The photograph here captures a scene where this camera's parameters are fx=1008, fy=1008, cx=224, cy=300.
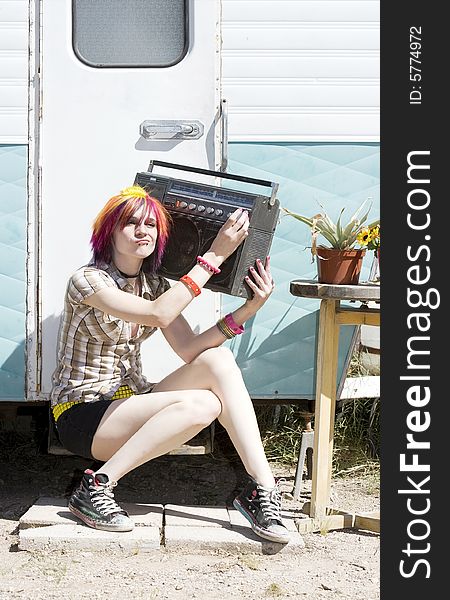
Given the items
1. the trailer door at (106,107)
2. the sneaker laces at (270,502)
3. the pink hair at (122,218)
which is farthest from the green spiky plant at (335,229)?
the sneaker laces at (270,502)

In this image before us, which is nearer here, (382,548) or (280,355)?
(382,548)

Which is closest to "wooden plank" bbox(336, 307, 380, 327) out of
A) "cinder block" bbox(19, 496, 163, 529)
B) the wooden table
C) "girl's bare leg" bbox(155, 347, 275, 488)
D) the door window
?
the wooden table

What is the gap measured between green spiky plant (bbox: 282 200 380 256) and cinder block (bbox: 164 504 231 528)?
3.41 feet

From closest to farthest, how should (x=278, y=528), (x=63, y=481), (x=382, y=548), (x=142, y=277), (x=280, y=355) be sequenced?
(x=382, y=548) < (x=278, y=528) < (x=142, y=277) < (x=280, y=355) < (x=63, y=481)

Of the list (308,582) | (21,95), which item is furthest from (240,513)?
(21,95)

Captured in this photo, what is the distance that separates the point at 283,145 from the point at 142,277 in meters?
0.77

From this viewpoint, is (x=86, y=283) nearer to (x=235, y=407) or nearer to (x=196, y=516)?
(x=235, y=407)

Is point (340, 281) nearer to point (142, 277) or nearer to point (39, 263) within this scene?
point (142, 277)

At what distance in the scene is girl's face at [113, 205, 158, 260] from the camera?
3529 millimetres

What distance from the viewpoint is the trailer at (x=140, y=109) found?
3842mm

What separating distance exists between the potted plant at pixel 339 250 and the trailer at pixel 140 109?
211 mm

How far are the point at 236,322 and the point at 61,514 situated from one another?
3.08 feet

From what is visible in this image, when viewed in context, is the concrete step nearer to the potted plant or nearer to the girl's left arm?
the girl's left arm

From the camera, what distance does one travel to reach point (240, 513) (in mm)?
3773
